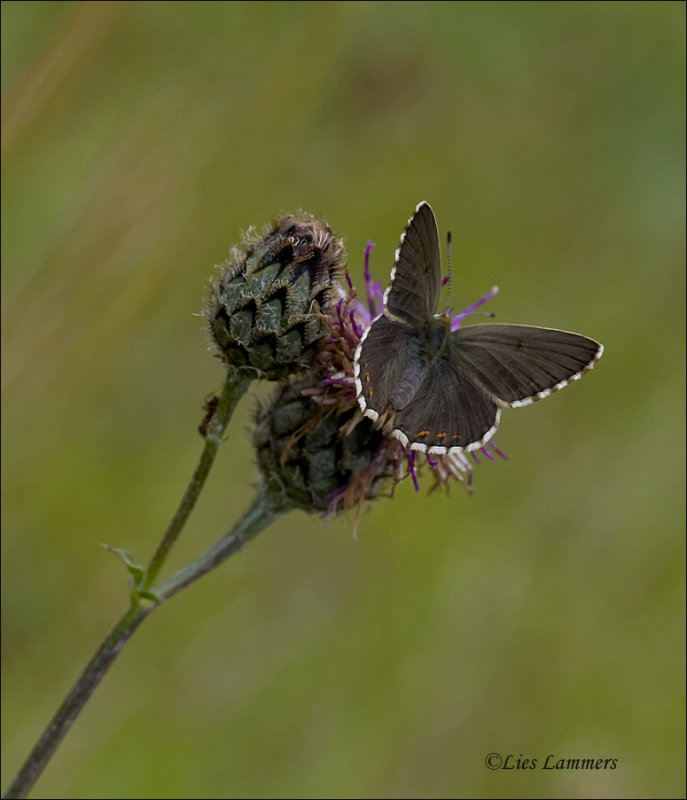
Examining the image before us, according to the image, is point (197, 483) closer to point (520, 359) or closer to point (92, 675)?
point (92, 675)

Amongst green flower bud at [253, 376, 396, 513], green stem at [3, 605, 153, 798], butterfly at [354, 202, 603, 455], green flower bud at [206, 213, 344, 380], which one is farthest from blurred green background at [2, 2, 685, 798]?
butterfly at [354, 202, 603, 455]

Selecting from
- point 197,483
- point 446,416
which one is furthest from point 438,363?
point 197,483

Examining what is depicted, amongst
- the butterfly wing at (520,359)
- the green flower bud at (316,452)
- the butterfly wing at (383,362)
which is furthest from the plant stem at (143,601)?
the butterfly wing at (520,359)

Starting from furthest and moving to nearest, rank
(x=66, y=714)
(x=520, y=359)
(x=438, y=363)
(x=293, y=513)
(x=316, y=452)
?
1. (x=293, y=513)
2. (x=316, y=452)
3. (x=438, y=363)
4. (x=520, y=359)
5. (x=66, y=714)

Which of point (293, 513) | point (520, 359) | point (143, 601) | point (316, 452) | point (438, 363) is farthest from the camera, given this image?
point (293, 513)

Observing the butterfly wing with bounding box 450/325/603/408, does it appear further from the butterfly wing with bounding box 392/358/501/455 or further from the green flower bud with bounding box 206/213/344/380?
the green flower bud with bounding box 206/213/344/380

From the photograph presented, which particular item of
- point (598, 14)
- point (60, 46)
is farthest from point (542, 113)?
point (60, 46)
